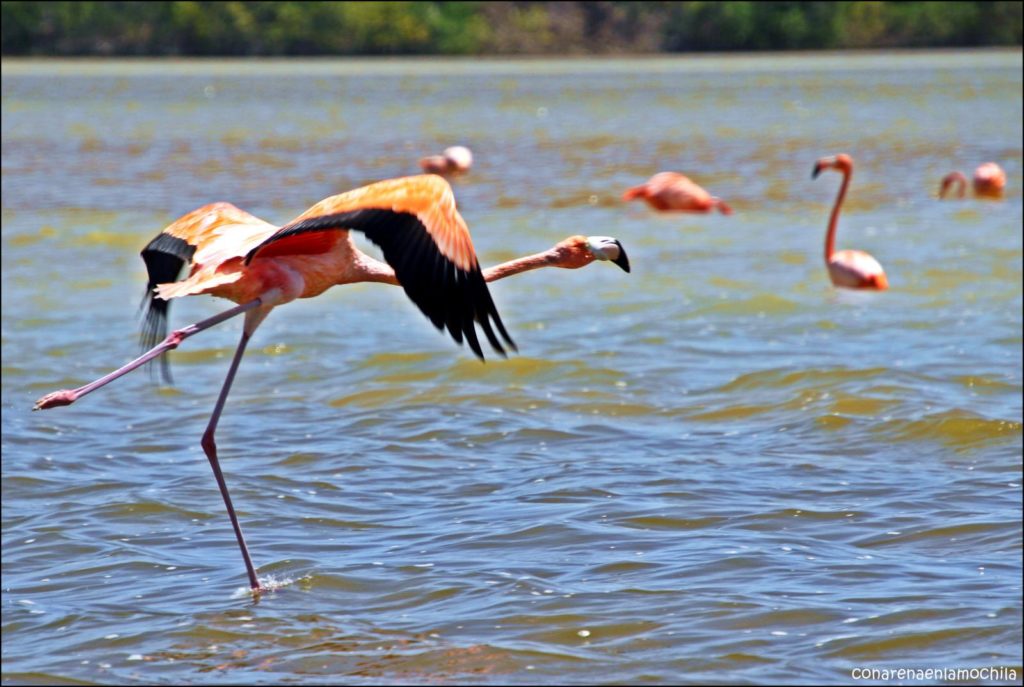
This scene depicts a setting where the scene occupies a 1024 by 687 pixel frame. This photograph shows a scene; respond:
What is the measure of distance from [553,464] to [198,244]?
1.87m

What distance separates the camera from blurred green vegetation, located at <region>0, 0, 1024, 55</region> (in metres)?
56.8

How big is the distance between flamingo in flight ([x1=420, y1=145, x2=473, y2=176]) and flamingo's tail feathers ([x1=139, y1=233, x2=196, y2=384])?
11.1m

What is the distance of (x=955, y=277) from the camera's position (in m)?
11.0

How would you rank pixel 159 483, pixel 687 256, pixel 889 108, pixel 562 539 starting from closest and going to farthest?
pixel 562 539
pixel 159 483
pixel 687 256
pixel 889 108

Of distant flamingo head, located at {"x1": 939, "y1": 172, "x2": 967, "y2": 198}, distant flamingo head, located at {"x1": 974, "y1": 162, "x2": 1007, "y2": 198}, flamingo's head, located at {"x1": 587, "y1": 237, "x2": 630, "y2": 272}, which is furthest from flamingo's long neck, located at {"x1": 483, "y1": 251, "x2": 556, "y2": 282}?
distant flamingo head, located at {"x1": 974, "y1": 162, "x2": 1007, "y2": 198}

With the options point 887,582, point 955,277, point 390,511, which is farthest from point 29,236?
point 887,582

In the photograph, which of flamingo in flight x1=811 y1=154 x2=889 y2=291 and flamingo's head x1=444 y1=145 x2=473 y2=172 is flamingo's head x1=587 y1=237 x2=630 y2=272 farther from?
flamingo's head x1=444 y1=145 x2=473 y2=172

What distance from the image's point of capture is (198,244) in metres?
5.70

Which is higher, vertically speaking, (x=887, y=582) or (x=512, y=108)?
(x=887, y=582)

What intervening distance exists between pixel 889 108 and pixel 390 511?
25.0m

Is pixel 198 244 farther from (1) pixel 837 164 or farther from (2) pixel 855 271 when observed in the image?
(1) pixel 837 164

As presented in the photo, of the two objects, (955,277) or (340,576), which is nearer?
(340,576)

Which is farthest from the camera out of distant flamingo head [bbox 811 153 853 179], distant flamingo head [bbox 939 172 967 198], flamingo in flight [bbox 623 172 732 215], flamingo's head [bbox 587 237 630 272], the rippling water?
distant flamingo head [bbox 939 172 967 198]

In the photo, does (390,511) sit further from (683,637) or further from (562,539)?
(683,637)
